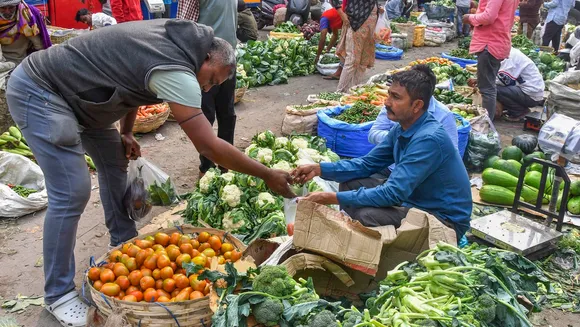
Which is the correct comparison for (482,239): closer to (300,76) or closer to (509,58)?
(509,58)

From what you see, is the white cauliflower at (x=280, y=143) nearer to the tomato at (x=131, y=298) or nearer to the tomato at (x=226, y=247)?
the tomato at (x=226, y=247)

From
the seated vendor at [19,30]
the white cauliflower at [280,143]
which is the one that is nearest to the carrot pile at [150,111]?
the seated vendor at [19,30]

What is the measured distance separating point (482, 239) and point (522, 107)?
427cm

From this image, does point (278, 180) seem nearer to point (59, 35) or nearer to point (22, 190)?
point (22, 190)

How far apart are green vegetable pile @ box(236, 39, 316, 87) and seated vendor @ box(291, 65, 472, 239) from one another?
5.38 meters

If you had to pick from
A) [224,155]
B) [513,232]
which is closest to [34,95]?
[224,155]

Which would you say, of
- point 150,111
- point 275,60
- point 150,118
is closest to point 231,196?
point 150,118

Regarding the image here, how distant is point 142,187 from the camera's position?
11.9 ft

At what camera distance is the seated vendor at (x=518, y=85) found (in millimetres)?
7402

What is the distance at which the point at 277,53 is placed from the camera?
9.88 meters

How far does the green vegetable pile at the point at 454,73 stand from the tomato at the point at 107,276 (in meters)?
6.68

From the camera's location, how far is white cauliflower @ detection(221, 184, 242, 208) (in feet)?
13.5

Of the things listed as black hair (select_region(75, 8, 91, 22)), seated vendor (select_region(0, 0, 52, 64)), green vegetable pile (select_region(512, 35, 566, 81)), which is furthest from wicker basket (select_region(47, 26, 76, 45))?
green vegetable pile (select_region(512, 35, 566, 81))

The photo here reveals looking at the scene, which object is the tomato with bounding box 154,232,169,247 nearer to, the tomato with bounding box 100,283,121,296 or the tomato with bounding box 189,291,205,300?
the tomato with bounding box 100,283,121,296
